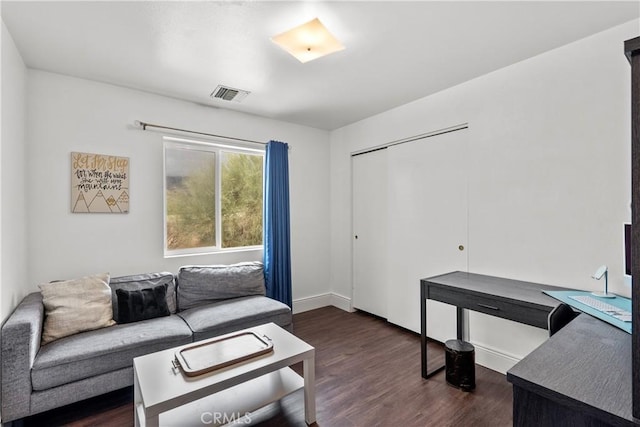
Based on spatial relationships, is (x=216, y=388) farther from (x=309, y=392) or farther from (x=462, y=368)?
(x=462, y=368)

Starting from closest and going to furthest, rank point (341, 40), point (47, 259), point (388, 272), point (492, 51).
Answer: point (341, 40)
point (492, 51)
point (47, 259)
point (388, 272)

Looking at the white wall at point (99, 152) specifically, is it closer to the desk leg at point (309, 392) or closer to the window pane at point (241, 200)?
the window pane at point (241, 200)

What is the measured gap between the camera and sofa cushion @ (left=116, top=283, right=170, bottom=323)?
7.97 ft

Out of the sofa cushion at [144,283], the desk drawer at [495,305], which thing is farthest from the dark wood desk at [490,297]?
the sofa cushion at [144,283]

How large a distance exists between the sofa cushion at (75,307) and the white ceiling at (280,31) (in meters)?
1.69

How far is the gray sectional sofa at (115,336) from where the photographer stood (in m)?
1.73

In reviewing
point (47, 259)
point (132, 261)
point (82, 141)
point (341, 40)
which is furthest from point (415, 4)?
point (47, 259)

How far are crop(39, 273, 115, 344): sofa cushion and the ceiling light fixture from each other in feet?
7.36

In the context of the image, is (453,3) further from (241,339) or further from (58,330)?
(58,330)

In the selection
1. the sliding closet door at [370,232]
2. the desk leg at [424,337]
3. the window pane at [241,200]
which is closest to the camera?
the desk leg at [424,337]

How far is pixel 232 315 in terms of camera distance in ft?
8.45

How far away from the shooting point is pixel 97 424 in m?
1.88

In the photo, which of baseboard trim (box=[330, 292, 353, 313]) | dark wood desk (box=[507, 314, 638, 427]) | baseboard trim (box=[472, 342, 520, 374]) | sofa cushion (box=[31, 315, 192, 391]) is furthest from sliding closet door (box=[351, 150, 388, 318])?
dark wood desk (box=[507, 314, 638, 427])

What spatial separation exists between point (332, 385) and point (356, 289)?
174 cm
